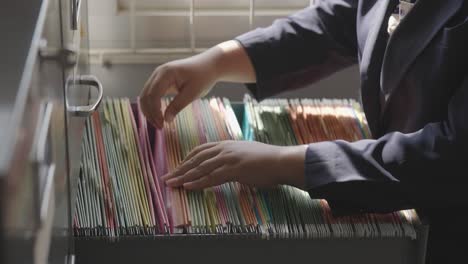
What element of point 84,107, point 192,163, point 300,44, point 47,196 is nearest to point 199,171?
point 192,163

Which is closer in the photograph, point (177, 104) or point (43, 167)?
point (43, 167)

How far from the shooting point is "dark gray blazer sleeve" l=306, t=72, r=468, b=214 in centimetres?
88

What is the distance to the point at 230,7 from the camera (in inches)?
53.4

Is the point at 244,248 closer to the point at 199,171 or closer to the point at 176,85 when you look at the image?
the point at 199,171

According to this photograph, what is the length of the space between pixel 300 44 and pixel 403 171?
0.31 metres

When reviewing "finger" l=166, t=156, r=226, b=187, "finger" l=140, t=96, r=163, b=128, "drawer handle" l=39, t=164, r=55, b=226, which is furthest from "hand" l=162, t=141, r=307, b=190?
"drawer handle" l=39, t=164, r=55, b=226

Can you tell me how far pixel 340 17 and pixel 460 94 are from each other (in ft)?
0.96

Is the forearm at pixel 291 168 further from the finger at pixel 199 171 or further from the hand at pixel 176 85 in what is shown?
the hand at pixel 176 85

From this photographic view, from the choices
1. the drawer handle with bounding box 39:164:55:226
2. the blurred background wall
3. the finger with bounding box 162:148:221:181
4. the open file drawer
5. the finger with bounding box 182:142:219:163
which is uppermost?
the blurred background wall

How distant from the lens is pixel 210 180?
93 cm

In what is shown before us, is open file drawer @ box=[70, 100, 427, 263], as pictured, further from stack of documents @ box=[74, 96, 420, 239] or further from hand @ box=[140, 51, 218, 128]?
hand @ box=[140, 51, 218, 128]

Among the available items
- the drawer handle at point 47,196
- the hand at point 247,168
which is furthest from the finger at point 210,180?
the drawer handle at point 47,196

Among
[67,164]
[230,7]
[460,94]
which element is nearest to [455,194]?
[460,94]

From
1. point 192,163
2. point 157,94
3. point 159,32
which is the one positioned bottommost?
point 192,163
